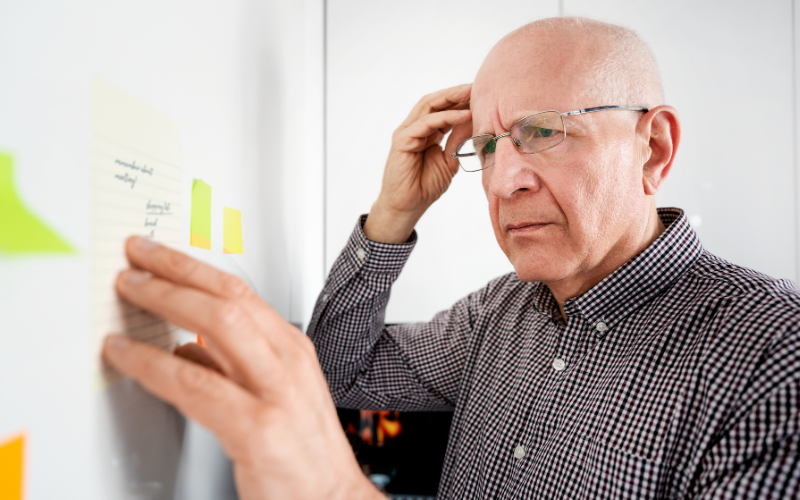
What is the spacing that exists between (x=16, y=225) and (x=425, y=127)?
2.57 feet

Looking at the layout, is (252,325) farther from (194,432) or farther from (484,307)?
(484,307)

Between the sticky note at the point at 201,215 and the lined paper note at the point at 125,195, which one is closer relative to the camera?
the lined paper note at the point at 125,195

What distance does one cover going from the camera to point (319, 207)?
1.51 m

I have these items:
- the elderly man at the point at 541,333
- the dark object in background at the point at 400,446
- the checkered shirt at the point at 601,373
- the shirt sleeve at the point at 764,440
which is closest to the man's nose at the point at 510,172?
the elderly man at the point at 541,333

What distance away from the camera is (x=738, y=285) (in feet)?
2.28

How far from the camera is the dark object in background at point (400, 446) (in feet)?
5.20

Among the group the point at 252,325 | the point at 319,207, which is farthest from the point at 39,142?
the point at 319,207

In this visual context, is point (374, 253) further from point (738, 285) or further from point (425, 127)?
point (738, 285)

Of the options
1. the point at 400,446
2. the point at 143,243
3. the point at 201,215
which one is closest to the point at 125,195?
the point at 143,243

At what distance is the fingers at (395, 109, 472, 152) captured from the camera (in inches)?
37.5

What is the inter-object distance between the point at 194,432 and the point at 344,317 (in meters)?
0.49

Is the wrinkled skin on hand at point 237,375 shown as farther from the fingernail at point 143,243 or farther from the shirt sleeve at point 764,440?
the shirt sleeve at point 764,440

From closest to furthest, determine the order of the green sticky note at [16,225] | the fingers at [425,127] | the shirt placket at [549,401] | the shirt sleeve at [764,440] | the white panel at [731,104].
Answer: the green sticky note at [16,225], the shirt sleeve at [764,440], the shirt placket at [549,401], the fingers at [425,127], the white panel at [731,104]

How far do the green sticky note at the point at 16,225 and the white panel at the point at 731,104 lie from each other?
1.70 m
